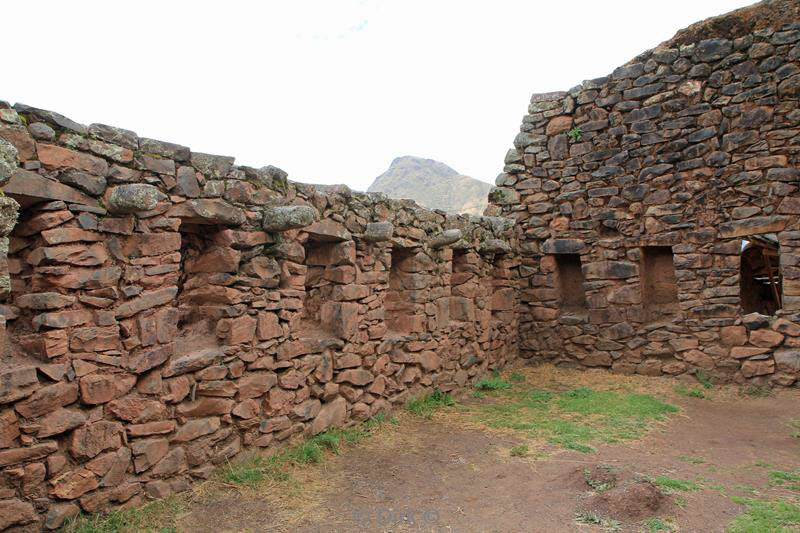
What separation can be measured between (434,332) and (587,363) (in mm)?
3560

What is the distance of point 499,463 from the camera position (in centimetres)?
561

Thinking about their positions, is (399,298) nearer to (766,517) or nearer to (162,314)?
(162,314)

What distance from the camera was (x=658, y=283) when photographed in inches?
380

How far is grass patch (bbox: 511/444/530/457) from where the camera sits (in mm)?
5801

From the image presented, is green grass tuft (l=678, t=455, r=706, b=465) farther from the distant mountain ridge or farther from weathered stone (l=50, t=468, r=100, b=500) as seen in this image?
the distant mountain ridge

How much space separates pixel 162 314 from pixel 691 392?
7.57m

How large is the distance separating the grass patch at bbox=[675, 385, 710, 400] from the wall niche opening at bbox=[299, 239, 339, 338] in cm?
559

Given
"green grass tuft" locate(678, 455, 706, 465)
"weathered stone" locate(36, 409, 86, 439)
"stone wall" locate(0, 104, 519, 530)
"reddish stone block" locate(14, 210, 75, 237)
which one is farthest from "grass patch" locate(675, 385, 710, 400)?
"reddish stone block" locate(14, 210, 75, 237)

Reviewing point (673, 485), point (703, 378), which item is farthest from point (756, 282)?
point (673, 485)

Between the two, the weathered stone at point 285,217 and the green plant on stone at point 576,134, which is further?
the green plant on stone at point 576,134

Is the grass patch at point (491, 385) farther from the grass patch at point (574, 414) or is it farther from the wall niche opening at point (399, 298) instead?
the wall niche opening at point (399, 298)

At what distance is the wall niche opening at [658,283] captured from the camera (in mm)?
9492

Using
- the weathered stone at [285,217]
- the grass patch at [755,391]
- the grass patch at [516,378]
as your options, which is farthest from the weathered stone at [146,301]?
the grass patch at [755,391]

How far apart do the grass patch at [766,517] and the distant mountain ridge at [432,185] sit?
902 inches
